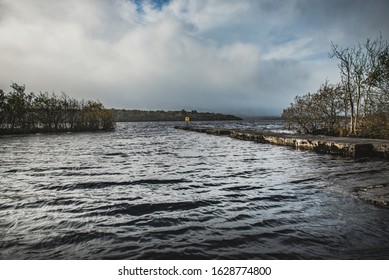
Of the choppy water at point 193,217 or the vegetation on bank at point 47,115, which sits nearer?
the choppy water at point 193,217

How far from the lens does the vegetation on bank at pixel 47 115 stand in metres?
35.4

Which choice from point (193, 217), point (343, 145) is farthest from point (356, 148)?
point (193, 217)

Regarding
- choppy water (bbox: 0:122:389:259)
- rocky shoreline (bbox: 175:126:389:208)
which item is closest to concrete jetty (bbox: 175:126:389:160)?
rocky shoreline (bbox: 175:126:389:208)

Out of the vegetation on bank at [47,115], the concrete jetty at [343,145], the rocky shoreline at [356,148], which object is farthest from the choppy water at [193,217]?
the vegetation on bank at [47,115]

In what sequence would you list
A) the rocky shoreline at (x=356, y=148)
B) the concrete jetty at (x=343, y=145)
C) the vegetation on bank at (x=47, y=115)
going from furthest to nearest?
the vegetation on bank at (x=47, y=115), the concrete jetty at (x=343, y=145), the rocky shoreline at (x=356, y=148)

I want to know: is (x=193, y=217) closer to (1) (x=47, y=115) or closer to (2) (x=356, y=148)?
(2) (x=356, y=148)

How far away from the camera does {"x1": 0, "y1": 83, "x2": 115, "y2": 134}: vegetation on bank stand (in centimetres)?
3538

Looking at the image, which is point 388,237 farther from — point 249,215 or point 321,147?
point 321,147

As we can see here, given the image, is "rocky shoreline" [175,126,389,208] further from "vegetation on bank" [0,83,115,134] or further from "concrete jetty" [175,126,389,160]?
"vegetation on bank" [0,83,115,134]

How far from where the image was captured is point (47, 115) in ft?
133

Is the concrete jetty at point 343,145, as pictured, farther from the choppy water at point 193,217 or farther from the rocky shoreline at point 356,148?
the choppy water at point 193,217

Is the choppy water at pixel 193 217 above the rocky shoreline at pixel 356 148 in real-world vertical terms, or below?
below

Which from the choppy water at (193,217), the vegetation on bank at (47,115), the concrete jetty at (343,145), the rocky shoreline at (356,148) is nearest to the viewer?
the choppy water at (193,217)
